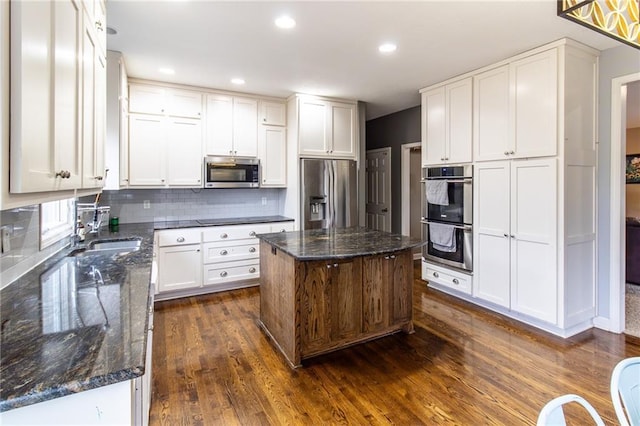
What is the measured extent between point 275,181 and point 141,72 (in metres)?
2.04

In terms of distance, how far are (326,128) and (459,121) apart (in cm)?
174

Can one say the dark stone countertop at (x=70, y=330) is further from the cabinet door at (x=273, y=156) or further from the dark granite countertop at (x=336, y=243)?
the cabinet door at (x=273, y=156)

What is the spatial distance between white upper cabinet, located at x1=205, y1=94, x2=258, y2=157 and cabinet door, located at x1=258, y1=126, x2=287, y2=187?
0.12 m

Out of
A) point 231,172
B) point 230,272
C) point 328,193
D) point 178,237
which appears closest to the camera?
point 178,237

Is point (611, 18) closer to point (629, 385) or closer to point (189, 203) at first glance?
point (629, 385)

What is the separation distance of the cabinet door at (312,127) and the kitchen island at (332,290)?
1836mm

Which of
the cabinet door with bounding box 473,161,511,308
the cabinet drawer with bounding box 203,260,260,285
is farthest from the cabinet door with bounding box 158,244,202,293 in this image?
the cabinet door with bounding box 473,161,511,308

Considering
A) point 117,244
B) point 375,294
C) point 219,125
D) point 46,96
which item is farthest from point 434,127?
point 46,96

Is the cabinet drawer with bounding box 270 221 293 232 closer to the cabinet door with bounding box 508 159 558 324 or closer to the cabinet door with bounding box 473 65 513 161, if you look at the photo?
the cabinet door with bounding box 473 65 513 161

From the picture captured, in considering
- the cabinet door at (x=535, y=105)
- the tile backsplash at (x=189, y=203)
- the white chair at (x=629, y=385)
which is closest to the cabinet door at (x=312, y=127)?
the tile backsplash at (x=189, y=203)

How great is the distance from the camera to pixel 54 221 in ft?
8.25

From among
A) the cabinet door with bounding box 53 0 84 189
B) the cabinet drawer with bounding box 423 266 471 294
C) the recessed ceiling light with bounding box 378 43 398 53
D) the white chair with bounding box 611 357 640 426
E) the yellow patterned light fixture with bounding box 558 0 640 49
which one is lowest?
the cabinet drawer with bounding box 423 266 471 294

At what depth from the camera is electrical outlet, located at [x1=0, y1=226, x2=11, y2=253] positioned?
59.6 inches

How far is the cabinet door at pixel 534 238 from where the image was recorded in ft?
9.78
